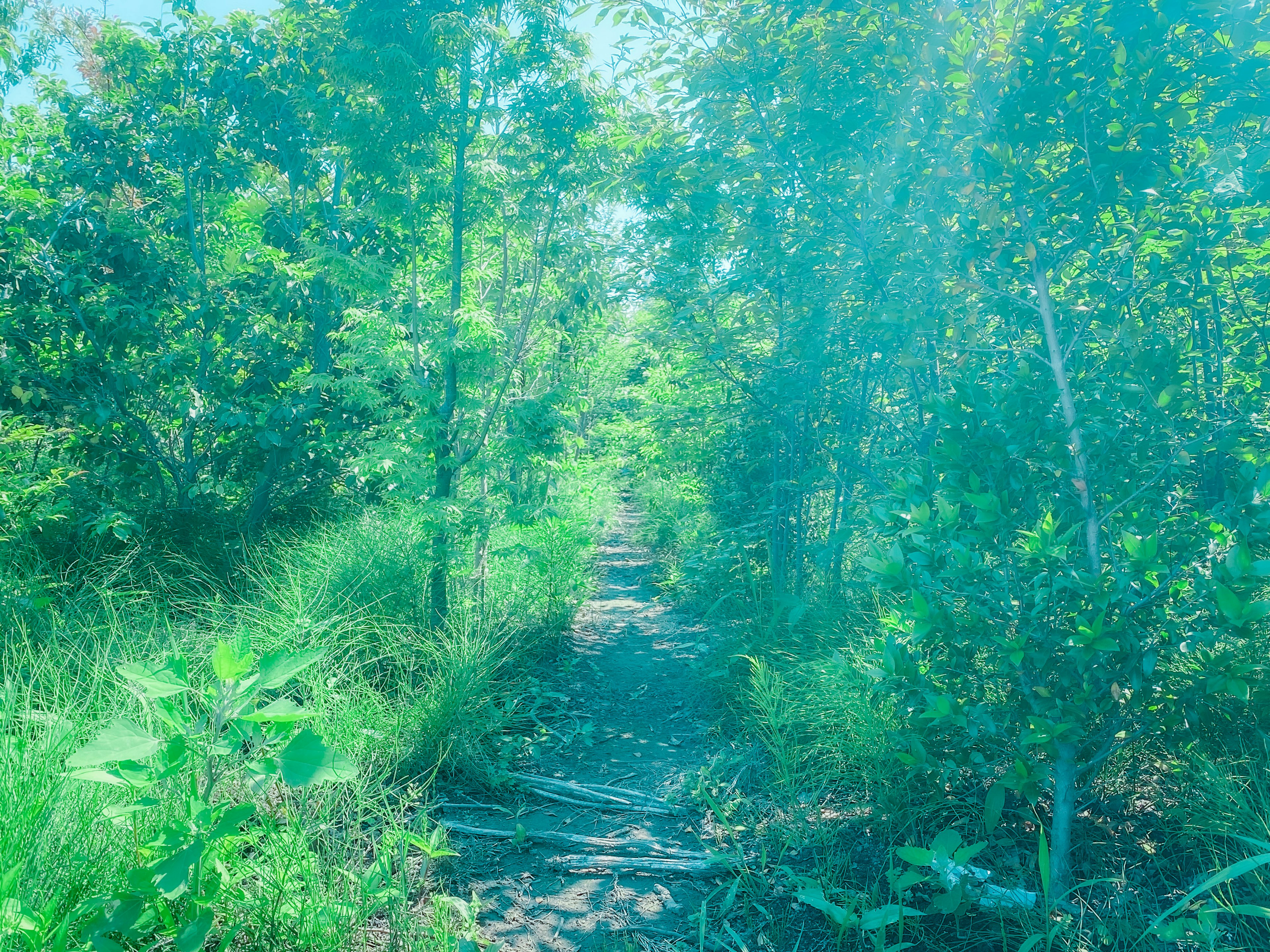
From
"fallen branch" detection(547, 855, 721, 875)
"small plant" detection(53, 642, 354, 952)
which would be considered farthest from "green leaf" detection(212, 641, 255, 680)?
"fallen branch" detection(547, 855, 721, 875)

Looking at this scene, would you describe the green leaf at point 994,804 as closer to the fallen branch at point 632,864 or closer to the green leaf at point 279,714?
the fallen branch at point 632,864

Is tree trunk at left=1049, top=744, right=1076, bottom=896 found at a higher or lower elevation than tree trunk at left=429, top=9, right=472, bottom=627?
lower

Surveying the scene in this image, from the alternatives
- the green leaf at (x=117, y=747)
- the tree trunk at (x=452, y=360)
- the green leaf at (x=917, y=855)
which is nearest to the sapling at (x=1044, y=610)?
the green leaf at (x=917, y=855)

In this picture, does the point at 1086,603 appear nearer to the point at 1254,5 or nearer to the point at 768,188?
the point at 1254,5

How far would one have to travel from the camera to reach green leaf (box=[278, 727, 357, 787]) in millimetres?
1609

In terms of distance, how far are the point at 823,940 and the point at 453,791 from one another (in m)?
1.79

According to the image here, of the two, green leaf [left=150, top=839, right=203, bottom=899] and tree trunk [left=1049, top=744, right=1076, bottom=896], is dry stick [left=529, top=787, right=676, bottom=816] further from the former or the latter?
green leaf [left=150, top=839, right=203, bottom=899]

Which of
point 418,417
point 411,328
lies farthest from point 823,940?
point 411,328

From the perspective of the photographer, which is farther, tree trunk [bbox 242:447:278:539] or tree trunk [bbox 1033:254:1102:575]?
tree trunk [bbox 242:447:278:539]

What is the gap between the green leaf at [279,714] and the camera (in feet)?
5.50

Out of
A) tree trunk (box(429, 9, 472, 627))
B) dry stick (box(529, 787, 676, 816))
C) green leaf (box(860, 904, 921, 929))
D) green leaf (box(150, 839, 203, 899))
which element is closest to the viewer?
green leaf (box(150, 839, 203, 899))

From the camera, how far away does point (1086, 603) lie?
2.02 meters

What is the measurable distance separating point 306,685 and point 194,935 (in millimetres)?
1694

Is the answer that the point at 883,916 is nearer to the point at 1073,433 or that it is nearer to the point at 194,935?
the point at 1073,433
